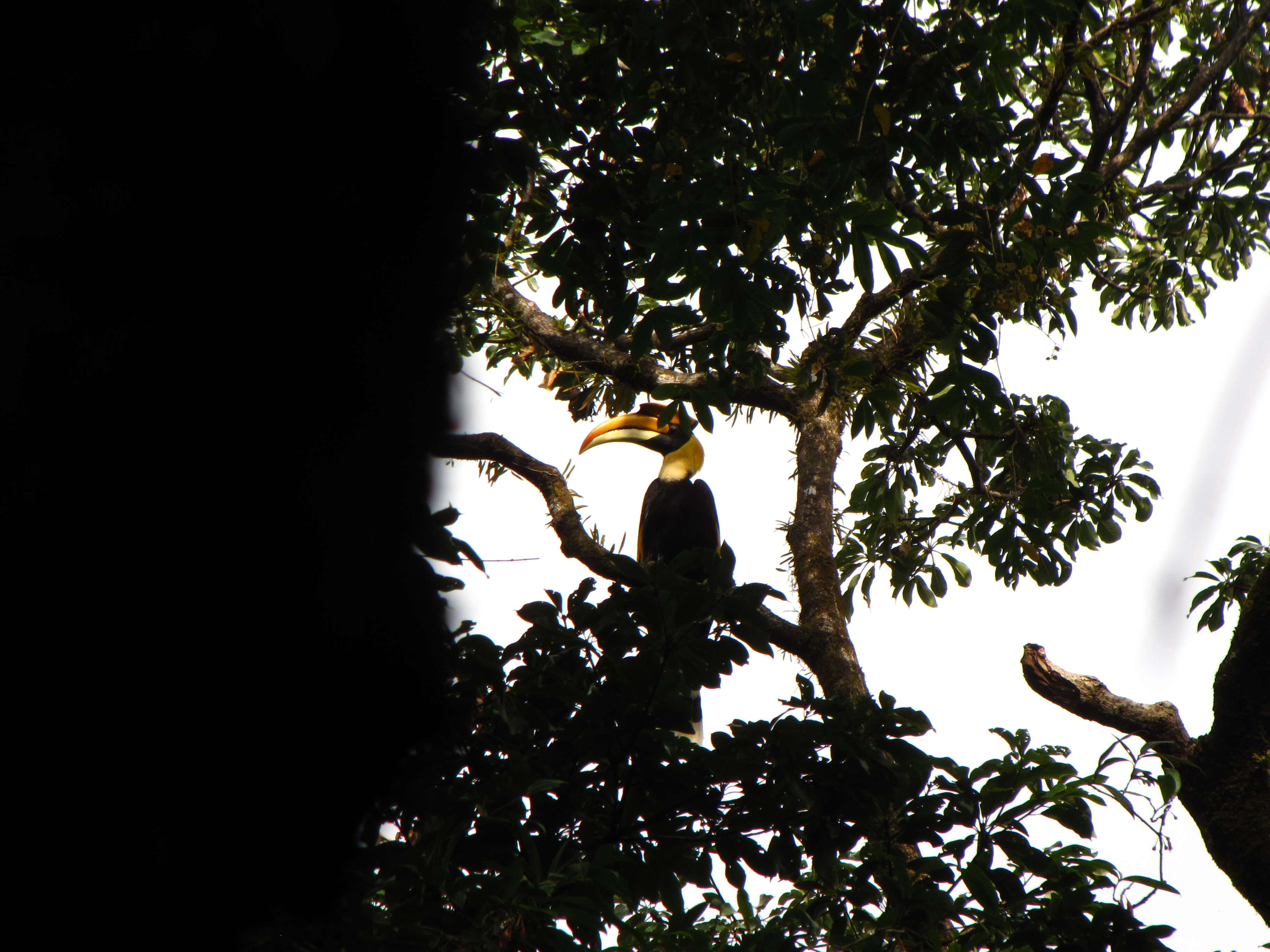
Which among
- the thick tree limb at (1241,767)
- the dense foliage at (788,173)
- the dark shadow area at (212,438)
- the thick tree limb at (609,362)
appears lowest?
the dark shadow area at (212,438)

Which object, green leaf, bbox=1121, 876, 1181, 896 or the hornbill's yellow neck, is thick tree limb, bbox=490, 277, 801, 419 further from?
green leaf, bbox=1121, 876, 1181, 896

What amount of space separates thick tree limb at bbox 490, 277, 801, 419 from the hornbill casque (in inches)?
Result: 46.9

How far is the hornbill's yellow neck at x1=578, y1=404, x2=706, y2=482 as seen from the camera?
5.20 meters

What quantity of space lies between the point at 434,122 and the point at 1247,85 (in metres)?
3.03

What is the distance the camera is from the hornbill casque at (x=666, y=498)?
501cm

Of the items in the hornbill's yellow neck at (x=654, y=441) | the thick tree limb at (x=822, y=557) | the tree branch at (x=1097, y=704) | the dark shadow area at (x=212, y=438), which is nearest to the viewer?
the dark shadow area at (x=212, y=438)

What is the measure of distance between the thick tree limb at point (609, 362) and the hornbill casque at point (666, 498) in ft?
3.91

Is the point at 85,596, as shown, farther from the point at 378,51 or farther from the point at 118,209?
the point at 378,51

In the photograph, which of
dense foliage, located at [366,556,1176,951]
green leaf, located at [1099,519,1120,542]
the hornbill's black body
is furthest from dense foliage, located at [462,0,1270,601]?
the hornbill's black body

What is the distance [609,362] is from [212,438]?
303 cm

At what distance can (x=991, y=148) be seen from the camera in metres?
1.65

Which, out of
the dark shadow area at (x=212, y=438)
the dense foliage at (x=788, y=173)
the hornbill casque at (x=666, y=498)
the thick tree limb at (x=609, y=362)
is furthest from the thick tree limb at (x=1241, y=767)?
the hornbill casque at (x=666, y=498)

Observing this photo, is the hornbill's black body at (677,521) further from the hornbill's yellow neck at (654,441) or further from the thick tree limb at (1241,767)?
the thick tree limb at (1241,767)

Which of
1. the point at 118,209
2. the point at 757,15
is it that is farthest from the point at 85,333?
the point at 757,15
